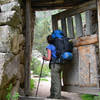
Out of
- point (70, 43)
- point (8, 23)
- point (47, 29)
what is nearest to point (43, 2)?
point (70, 43)

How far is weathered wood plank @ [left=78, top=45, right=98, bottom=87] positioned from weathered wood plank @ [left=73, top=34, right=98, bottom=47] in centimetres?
13

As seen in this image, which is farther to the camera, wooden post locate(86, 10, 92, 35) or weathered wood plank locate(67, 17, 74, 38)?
weathered wood plank locate(67, 17, 74, 38)

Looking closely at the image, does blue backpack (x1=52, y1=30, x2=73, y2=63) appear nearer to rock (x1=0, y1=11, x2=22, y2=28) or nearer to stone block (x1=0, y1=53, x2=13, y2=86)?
rock (x1=0, y1=11, x2=22, y2=28)

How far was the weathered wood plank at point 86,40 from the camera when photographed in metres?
5.61

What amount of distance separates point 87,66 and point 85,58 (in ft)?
0.87

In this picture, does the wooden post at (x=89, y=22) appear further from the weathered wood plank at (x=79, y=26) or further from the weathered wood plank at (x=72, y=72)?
the weathered wood plank at (x=72, y=72)

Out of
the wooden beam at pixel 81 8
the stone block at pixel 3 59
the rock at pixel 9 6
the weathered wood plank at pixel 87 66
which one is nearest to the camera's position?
the stone block at pixel 3 59

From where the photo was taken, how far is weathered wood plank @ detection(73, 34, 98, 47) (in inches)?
221

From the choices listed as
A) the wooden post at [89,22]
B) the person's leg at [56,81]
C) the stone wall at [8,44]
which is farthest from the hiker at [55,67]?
the stone wall at [8,44]

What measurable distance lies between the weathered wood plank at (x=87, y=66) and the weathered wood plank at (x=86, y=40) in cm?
13

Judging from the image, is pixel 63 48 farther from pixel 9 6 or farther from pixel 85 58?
pixel 9 6

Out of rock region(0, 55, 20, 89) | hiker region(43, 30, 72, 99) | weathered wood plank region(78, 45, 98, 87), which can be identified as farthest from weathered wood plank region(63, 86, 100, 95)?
rock region(0, 55, 20, 89)

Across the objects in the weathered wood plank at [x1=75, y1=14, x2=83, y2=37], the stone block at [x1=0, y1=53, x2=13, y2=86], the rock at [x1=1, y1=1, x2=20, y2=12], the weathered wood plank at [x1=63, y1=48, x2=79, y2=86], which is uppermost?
the rock at [x1=1, y1=1, x2=20, y2=12]

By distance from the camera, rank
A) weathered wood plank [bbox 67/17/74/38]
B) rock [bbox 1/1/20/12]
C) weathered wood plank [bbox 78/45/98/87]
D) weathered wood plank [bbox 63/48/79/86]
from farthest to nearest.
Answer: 1. weathered wood plank [bbox 67/17/74/38]
2. weathered wood plank [bbox 63/48/79/86]
3. weathered wood plank [bbox 78/45/98/87]
4. rock [bbox 1/1/20/12]
